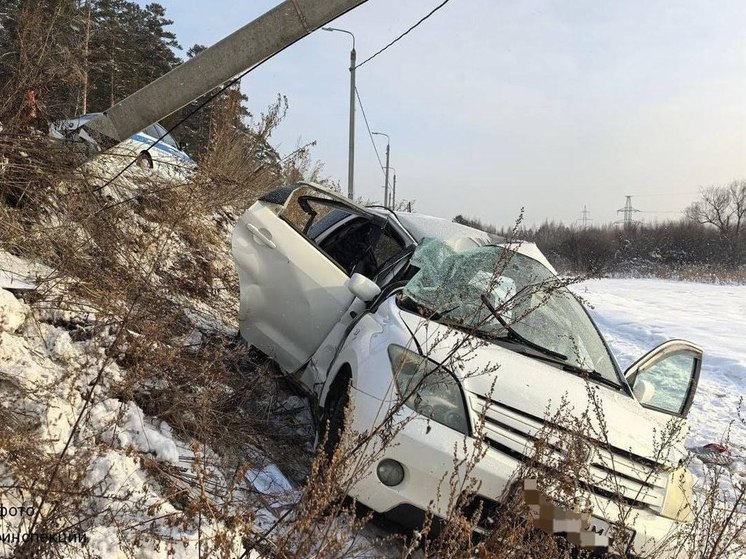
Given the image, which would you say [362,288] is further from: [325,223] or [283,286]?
[325,223]

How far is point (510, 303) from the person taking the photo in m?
2.96

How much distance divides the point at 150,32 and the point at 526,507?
31898mm

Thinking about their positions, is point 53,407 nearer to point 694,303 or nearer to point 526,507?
point 526,507

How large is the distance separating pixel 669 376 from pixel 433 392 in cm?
213

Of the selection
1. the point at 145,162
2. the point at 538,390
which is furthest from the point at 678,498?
the point at 145,162

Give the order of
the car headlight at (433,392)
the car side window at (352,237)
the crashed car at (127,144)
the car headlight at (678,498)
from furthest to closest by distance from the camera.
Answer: the car side window at (352,237)
the crashed car at (127,144)
the car headlight at (678,498)
the car headlight at (433,392)

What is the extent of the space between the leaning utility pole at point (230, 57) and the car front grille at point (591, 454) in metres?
3.07

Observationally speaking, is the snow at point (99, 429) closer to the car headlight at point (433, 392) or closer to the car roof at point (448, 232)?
the car headlight at point (433, 392)

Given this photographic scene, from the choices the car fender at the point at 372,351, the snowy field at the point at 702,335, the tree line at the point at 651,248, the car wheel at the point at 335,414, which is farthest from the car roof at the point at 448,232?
the tree line at the point at 651,248

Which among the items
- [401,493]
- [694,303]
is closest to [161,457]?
[401,493]

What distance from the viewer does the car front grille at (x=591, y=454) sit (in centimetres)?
250

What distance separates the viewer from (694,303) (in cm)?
1728

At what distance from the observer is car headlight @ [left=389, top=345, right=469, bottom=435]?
8.48ft

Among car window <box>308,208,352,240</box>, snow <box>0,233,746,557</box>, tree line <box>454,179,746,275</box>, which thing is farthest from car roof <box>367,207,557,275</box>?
tree line <box>454,179,746,275</box>
